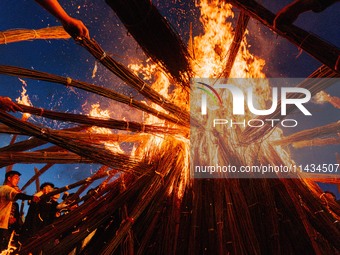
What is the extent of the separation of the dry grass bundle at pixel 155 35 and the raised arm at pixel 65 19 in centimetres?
37

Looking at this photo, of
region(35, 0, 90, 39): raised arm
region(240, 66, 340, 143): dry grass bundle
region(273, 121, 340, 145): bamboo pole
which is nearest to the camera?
region(35, 0, 90, 39): raised arm

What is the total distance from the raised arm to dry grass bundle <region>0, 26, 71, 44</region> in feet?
4.50

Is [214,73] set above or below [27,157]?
above

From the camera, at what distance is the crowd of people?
5.11m

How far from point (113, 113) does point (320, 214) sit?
4.41 metres

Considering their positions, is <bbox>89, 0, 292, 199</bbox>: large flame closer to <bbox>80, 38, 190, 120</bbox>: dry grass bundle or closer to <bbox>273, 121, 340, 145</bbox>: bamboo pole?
<bbox>273, 121, 340, 145</bbox>: bamboo pole

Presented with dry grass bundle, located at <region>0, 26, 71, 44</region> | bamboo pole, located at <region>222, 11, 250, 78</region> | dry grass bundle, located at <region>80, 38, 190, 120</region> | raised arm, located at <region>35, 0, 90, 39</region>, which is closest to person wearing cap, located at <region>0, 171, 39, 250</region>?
dry grass bundle, located at <region>0, 26, 71, 44</region>

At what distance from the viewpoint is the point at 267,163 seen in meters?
5.36

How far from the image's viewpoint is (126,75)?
145 inches

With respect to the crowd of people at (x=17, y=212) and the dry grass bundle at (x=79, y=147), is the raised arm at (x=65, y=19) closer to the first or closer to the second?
the dry grass bundle at (x=79, y=147)

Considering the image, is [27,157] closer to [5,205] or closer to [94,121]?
[5,205]

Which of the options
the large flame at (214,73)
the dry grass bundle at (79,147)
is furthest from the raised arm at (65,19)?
the large flame at (214,73)

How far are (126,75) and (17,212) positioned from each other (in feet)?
12.2

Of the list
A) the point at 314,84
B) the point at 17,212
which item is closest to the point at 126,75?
the point at 314,84
